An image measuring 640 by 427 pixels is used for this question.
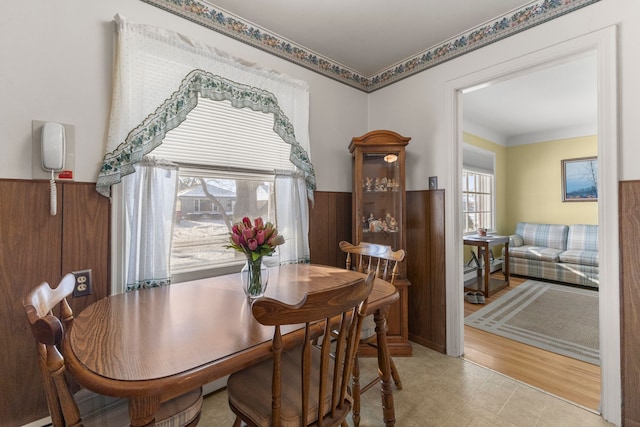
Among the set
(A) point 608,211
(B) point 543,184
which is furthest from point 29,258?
(B) point 543,184

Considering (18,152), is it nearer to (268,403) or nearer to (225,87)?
(225,87)

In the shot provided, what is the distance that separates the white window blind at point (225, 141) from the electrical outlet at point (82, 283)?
0.76 metres

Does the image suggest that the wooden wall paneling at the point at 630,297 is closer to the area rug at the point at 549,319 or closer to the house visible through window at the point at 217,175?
the area rug at the point at 549,319

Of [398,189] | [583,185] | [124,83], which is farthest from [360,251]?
[583,185]

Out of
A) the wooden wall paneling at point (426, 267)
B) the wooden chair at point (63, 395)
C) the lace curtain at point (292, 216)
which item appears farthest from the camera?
the wooden wall paneling at point (426, 267)

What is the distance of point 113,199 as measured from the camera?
1649mm

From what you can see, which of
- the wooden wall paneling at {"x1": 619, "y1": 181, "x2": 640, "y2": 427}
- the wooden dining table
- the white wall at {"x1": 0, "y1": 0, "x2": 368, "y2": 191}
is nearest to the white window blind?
the white wall at {"x1": 0, "y1": 0, "x2": 368, "y2": 191}

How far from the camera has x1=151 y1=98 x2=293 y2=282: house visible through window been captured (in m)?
1.95

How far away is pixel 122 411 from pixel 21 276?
944mm

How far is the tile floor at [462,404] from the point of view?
168cm

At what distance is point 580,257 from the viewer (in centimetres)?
429

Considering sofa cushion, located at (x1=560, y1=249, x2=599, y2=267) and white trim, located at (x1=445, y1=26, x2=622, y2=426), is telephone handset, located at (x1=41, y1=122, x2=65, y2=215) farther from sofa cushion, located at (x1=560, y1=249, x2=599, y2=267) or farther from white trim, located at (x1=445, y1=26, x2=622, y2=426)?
sofa cushion, located at (x1=560, y1=249, x2=599, y2=267)

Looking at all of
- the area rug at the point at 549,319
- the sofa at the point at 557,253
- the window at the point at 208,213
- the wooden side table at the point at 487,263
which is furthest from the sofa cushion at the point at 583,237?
the window at the point at 208,213

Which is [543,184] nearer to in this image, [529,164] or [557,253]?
[529,164]
